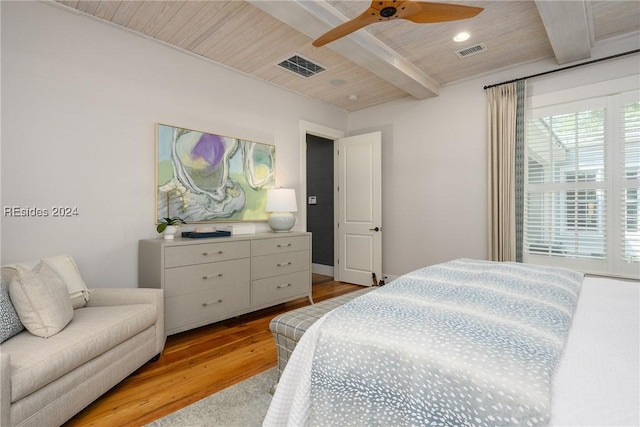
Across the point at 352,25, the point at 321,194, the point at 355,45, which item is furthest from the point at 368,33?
the point at 321,194

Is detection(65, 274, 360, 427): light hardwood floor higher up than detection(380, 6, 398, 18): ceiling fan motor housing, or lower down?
lower down

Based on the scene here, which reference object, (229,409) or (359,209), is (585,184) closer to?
(359,209)

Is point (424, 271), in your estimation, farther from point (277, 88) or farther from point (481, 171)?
point (277, 88)

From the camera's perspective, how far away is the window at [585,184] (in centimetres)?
294

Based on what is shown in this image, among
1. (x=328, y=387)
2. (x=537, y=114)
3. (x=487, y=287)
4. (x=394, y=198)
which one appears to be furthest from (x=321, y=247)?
(x=328, y=387)

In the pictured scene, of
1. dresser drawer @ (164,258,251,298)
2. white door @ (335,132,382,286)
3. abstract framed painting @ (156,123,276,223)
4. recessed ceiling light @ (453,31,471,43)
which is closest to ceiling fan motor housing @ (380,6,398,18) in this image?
recessed ceiling light @ (453,31,471,43)

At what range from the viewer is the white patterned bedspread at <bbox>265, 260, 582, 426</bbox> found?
2.74ft

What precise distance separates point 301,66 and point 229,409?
328 cm

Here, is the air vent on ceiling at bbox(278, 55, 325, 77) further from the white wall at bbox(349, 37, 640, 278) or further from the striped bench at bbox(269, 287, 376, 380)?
the striped bench at bbox(269, 287, 376, 380)

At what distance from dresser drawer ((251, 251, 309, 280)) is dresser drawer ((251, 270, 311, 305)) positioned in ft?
0.18

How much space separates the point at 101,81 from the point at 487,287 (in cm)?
325

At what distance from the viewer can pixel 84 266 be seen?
257 centimetres

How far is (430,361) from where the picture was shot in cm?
95

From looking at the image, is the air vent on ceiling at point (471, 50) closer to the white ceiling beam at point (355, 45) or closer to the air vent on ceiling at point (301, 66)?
the white ceiling beam at point (355, 45)
